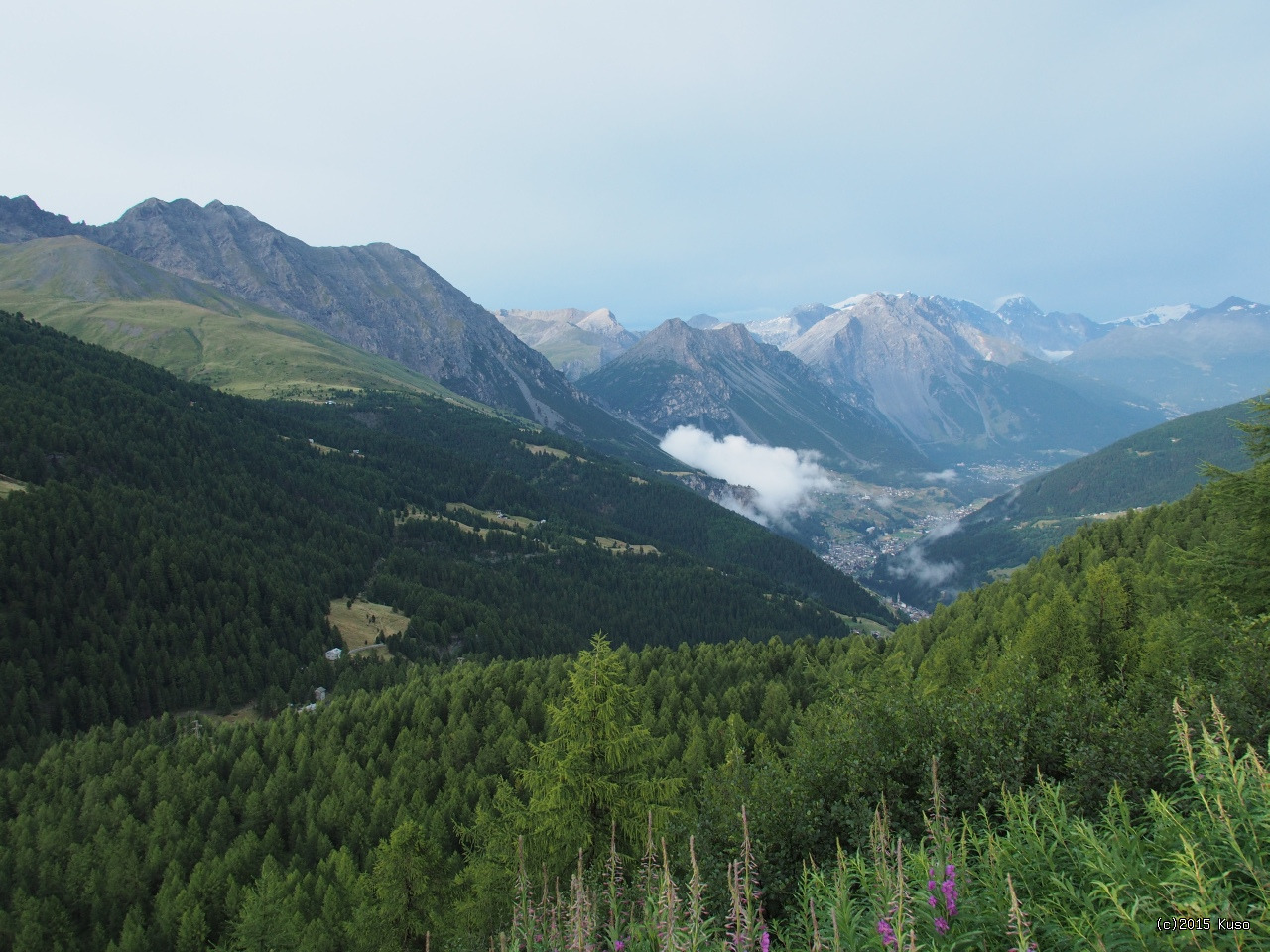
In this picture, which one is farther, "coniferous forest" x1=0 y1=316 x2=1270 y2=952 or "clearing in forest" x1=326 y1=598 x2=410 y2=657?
"clearing in forest" x1=326 y1=598 x2=410 y2=657

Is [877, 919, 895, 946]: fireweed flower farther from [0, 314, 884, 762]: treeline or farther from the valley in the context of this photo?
[0, 314, 884, 762]: treeline

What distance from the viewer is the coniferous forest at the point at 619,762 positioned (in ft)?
30.6

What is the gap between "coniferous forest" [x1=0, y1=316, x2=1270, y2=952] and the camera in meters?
9.32

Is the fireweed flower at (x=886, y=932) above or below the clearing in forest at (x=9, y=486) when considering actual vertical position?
below

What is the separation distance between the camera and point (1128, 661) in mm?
35750

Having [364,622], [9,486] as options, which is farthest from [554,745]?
[9,486]

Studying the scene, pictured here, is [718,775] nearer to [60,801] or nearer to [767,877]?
[767,877]

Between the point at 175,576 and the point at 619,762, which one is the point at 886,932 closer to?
the point at 619,762

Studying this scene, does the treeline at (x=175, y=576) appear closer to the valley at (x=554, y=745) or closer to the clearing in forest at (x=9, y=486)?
the valley at (x=554, y=745)

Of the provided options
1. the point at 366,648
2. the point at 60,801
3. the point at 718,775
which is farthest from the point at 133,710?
the point at 718,775

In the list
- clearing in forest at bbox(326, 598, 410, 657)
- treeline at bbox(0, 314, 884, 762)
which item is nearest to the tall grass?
treeline at bbox(0, 314, 884, 762)

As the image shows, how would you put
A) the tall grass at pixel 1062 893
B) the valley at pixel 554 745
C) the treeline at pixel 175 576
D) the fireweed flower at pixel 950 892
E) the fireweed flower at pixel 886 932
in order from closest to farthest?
1. the tall grass at pixel 1062 893
2. the fireweed flower at pixel 886 932
3. the fireweed flower at pixel 950 892
4. the valley at pixel 554 745
5. the treeline at pixel 175 576

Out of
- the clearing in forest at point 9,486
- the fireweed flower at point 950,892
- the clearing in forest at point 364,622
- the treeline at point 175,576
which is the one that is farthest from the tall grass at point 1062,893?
the clearing in forest at point 9,486

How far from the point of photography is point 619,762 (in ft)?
84.0
